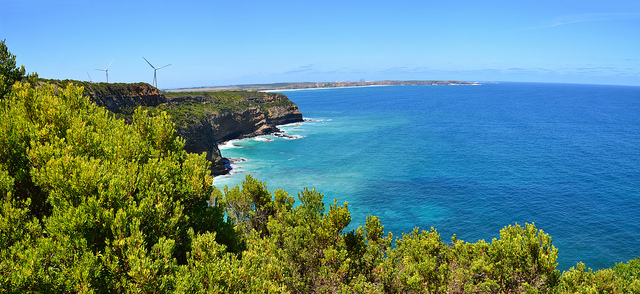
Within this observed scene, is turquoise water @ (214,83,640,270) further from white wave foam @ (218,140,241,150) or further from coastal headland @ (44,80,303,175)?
coastal headland @ (44,80,303,175)

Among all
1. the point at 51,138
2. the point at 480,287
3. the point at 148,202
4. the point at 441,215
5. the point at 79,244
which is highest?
the point at 51,138

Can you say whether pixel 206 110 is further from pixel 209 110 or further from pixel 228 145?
pixel 228 145

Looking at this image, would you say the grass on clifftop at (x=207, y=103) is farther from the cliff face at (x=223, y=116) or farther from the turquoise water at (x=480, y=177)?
the turquoise water at (x=480, y=177)

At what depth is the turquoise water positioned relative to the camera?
51062 millimetres

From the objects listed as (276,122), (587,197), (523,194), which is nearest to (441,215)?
(523,194)

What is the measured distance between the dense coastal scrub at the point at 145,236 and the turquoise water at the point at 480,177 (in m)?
28.0

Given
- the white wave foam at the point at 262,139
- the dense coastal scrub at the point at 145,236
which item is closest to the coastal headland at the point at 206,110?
the white wave foam at the point at 262,139

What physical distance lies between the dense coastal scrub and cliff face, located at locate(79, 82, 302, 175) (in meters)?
15.7

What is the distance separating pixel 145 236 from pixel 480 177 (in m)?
73.4

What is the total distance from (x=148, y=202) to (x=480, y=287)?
2001 centimetres

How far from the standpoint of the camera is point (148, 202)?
39.6 feet

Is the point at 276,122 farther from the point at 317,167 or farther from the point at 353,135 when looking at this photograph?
the point at 317,167

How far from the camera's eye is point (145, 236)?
450 inches

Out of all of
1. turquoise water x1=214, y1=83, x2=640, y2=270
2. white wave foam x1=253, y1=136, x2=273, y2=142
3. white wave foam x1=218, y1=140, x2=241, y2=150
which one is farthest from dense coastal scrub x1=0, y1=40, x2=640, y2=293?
white wave foam x1=253, y1=136, x2=273, y2=142
